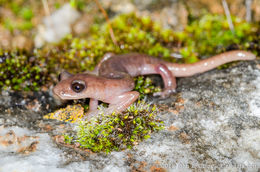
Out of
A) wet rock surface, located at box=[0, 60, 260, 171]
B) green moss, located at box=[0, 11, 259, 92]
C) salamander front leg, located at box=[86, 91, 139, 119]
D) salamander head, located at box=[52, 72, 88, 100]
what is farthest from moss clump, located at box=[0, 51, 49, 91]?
salamander front leg, located at box=[86, 91, 139, 119]

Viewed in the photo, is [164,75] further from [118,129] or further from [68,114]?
[68,114]

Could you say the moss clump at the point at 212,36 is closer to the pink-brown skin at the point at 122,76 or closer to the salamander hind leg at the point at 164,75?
the pink-brown skin at the point at 122,76

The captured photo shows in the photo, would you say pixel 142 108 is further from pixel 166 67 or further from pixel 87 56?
pixel 87 56

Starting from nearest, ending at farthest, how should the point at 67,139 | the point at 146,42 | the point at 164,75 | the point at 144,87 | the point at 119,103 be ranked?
the point at 67,139, the point at 119,103, the point at 144,87, the point at 164,75, the point at 146,42

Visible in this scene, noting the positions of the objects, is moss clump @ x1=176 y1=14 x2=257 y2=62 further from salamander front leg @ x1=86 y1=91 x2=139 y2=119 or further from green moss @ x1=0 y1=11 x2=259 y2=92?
salamander front leg @ x1=86 y1=91 x2=139 y2=119

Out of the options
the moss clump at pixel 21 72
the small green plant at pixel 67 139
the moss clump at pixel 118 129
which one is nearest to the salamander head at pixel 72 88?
the moss clump at pixel 118 129

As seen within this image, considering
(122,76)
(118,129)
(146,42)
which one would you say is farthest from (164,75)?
(118,129)

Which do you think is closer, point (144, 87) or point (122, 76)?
point (122, 76)
